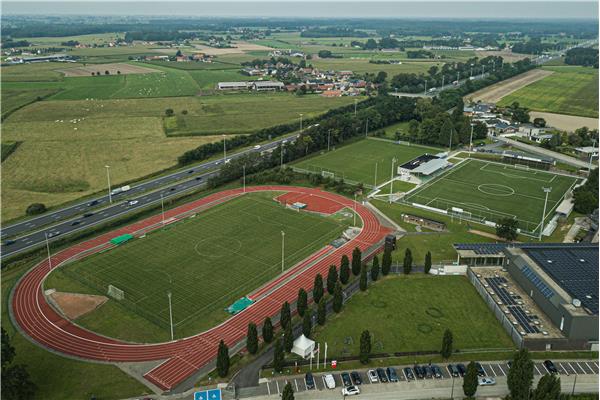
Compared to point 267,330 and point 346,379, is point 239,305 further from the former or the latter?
point 346,379

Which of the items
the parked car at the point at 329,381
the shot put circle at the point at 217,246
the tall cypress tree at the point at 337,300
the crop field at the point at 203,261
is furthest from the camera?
the shot put circle at the point at 217,246

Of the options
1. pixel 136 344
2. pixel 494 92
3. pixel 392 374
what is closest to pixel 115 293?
pixel 136 344

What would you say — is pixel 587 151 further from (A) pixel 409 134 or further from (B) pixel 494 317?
(B) pixel 494 317

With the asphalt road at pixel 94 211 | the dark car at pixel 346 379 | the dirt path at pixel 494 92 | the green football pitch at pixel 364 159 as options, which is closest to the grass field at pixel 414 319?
the dark car at pixel 346 379

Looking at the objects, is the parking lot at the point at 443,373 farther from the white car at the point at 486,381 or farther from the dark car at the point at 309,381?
the white car at the point at 486,381

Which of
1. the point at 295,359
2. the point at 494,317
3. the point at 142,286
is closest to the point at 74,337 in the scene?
the point at 142,286

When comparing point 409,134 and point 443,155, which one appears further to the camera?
point 409,134
